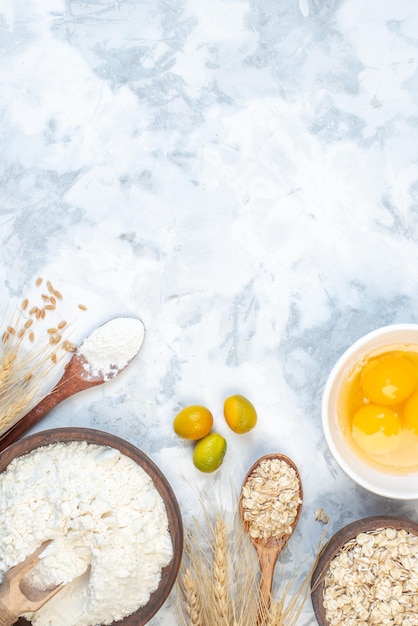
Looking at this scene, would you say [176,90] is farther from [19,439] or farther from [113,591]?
[113,591]

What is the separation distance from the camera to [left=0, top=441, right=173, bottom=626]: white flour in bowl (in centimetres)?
192

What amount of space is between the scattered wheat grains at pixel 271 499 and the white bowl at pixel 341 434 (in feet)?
0.60

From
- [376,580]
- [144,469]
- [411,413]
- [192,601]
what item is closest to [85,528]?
[144,469]

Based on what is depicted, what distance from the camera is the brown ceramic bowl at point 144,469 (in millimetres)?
1993

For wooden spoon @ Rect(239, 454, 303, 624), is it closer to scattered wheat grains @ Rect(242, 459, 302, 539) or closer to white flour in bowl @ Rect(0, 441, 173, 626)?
Result: scattered wheat grains @ Rect(242, 459, 302, 539)

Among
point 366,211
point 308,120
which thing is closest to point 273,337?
point 366,211

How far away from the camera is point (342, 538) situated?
6.55 ft

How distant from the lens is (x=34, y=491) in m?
1.95

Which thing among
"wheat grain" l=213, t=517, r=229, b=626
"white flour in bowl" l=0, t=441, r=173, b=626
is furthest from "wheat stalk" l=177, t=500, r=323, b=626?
"white flour in bowl" l=0, t=441, r=173, b=626

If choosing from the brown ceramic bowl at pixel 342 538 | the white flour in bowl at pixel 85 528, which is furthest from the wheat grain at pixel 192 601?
the brown ceramic bowl at pixel 342 538

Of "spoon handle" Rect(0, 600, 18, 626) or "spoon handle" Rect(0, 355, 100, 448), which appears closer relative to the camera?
"spoon handle" Rect(0, 600, 18, 626)

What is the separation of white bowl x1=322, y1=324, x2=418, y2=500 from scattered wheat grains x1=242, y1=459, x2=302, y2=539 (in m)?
0.18

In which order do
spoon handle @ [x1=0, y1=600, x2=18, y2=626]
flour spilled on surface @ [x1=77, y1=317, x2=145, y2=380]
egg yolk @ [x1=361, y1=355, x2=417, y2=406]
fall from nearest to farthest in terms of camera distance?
spoon handle @ [x1=0, y1=600, x2=18, y2=626]
egg yolk @ [x1=361, y1=355, x2=417, y2=406]
flour spilled on surface @ [x1=77, y1=317, x2=145, y2=380]

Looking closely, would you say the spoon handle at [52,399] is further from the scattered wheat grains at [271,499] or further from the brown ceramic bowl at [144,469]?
the scattered wheat grains at [271,499]
